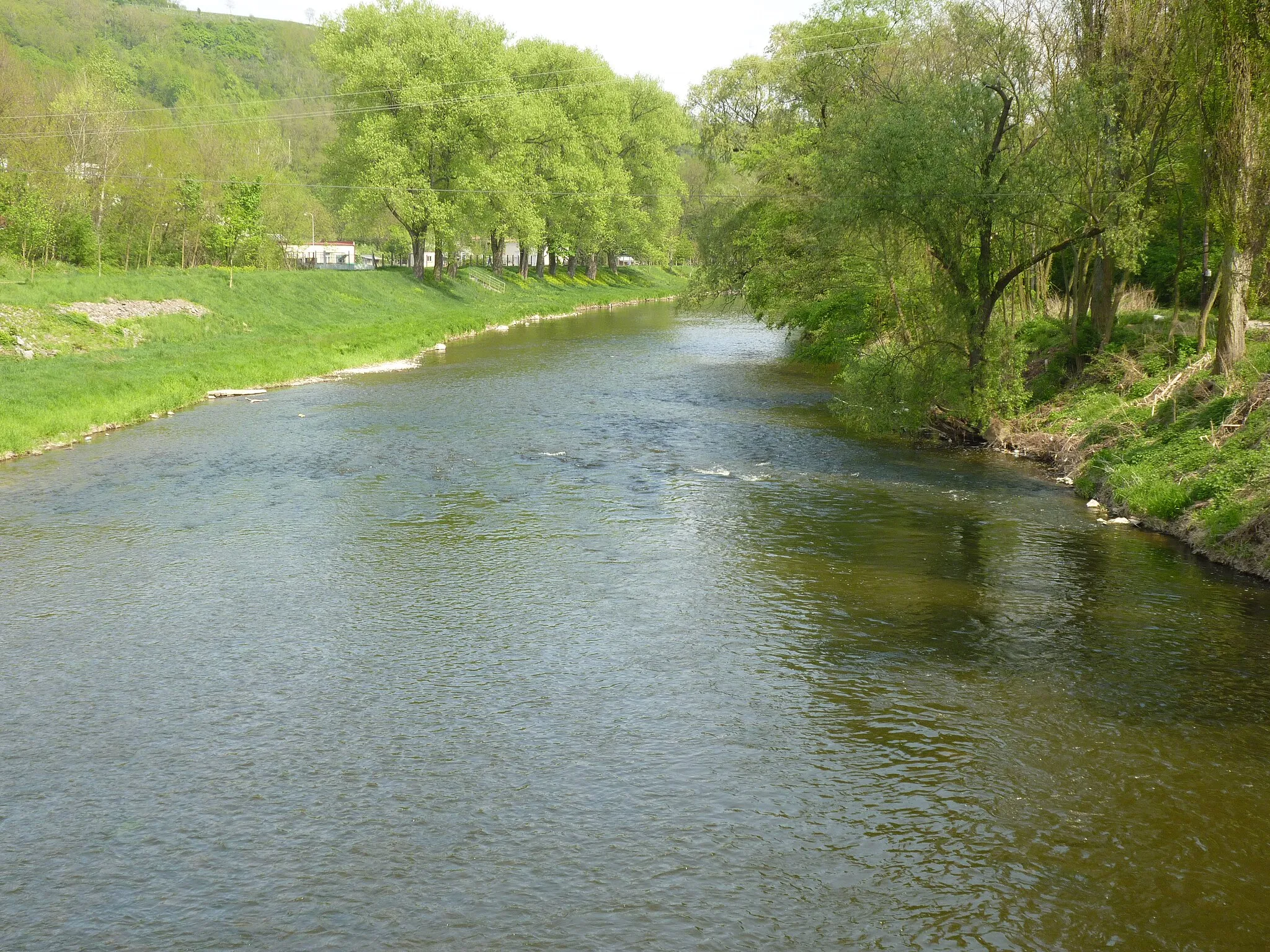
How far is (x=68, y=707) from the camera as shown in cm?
1345

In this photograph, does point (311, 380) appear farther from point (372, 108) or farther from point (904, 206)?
point (372, 108)

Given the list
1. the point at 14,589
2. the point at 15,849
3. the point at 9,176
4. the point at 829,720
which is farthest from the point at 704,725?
the point at 9,176

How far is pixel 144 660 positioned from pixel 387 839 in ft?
20.7

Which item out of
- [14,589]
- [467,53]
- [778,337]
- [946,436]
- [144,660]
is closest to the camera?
[144,660]

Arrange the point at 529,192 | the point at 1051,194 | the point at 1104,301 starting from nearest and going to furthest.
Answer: the point at 1051,194 → the point at 1104,301 → the point at 529,192

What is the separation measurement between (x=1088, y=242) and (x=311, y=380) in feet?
92.7

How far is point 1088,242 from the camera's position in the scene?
30.5m

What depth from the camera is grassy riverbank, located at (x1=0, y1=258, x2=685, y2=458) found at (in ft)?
105

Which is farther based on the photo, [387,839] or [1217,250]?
[1217,250]

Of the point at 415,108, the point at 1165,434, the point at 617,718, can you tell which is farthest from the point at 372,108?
the point at 617,718

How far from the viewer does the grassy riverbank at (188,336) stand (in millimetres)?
32125

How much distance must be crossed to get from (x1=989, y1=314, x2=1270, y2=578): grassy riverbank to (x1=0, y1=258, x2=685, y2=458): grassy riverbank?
86.4ft

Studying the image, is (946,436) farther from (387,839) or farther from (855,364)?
(387,839)

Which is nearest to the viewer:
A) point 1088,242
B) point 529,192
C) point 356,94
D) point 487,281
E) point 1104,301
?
point 1088,242
